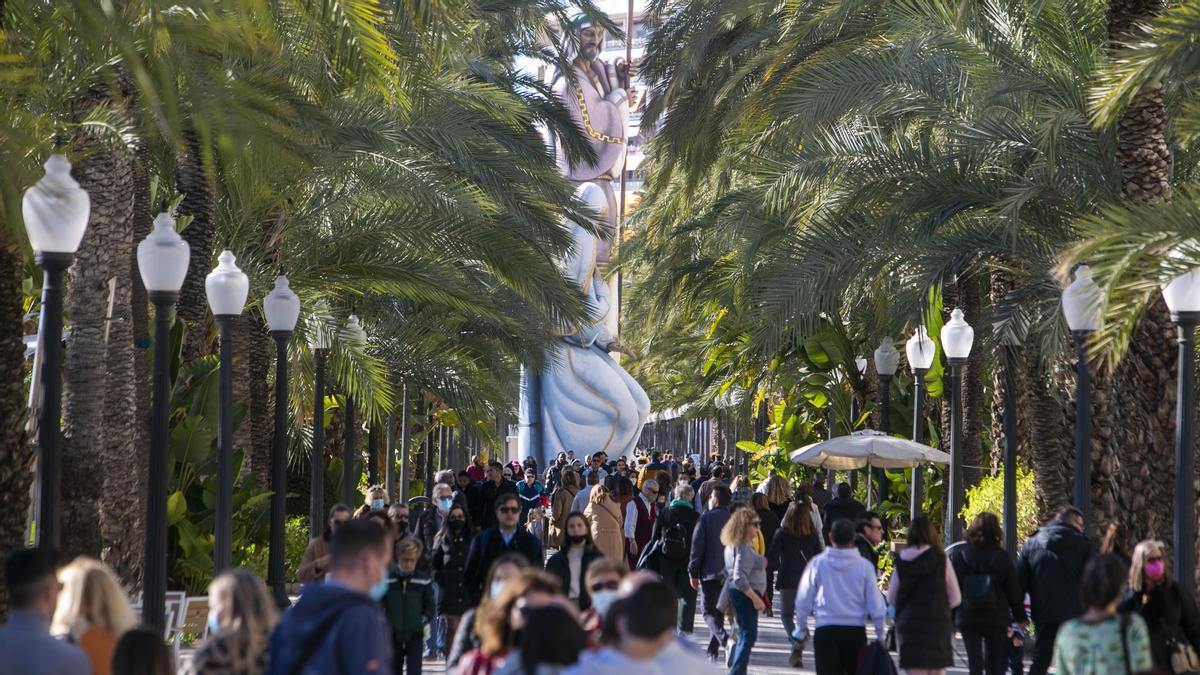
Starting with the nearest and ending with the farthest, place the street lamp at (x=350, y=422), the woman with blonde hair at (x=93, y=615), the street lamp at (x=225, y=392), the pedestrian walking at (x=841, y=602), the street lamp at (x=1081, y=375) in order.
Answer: the woman with blonde hair at (x=93, y=615) < the pedestrian walking at (x=841, y=602) < the street lamp at (x=225, y=392) < the street lamp at (x=1081, y=375) < the street lamp at (x=350, y=422)

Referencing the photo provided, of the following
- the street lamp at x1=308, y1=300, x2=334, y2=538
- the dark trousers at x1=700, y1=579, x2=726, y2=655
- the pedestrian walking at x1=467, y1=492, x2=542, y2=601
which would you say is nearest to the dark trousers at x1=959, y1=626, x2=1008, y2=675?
the dark trousers at x1=700, y1=579, x2=726, y2=655

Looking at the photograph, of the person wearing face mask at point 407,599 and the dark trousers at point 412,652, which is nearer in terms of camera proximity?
the person wearing face mask at point 407,599

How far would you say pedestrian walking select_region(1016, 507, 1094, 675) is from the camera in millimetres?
10742

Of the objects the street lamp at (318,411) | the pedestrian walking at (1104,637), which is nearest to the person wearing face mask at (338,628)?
the pedestrian walking at (1104,637)

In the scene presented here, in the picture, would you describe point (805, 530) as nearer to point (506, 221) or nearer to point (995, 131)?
point (995, 131)

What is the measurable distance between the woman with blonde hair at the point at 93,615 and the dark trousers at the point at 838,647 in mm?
4867

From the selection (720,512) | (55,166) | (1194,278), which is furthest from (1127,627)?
(720,512)

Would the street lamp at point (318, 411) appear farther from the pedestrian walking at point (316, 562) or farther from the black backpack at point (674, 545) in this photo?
the pedestrian walking at point (316, 562)

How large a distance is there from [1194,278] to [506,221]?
407 inches

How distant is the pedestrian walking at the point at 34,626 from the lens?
5.73m

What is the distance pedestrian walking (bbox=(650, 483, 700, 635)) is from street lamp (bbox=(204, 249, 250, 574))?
426 centimetres

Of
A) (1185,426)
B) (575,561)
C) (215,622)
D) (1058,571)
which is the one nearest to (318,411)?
(575,561)

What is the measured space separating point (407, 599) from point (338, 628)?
5171 mm

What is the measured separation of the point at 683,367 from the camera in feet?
197
